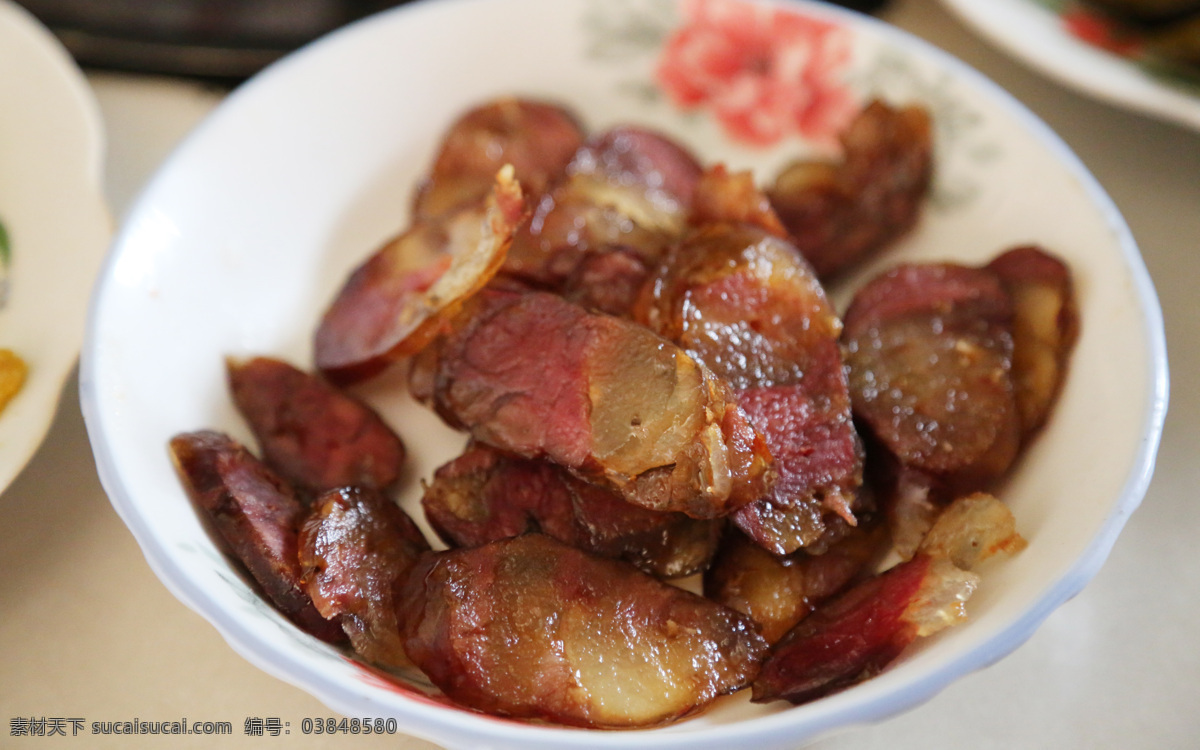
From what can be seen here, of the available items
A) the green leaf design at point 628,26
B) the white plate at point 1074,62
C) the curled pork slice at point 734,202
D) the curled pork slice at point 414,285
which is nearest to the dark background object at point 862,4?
the white plate at point 1074,62

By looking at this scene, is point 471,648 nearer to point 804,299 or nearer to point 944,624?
point 944,624

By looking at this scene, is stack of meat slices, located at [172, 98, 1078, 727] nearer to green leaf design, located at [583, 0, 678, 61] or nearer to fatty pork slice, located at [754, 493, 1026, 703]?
fatty pork slice, located at [754, 493, 1026, 703]

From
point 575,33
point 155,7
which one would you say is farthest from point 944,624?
point 155,7

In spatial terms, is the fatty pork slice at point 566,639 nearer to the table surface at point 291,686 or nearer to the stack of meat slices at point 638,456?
the stack of meat slices at point 638,456

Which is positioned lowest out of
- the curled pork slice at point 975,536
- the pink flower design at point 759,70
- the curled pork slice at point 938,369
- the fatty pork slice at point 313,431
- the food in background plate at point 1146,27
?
the fatty pork slice at point 313,431

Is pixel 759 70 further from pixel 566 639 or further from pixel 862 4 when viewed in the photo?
pixel 566 639
